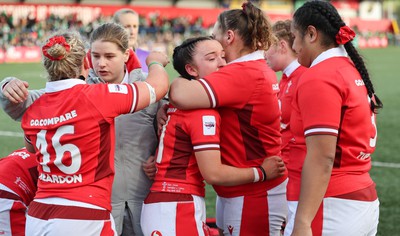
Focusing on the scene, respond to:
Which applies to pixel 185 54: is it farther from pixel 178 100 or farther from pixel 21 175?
pixel 21 175

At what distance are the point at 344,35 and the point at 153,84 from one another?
1.02m

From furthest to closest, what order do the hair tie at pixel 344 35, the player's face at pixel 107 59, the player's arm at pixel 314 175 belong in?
1. the player's face at pixel 107 59
2. the hair tie at pixel 344 35
3. the player's arm at pixel 314 175

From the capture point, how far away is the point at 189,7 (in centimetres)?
4825

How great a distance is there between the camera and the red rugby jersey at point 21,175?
3.80m

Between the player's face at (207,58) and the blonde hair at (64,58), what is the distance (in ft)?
1.98

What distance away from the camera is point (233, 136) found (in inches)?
134

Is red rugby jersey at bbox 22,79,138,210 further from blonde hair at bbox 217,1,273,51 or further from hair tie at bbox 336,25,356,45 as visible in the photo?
hair tie at bbox 336,25,356,45

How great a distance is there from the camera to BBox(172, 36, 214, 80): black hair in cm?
339

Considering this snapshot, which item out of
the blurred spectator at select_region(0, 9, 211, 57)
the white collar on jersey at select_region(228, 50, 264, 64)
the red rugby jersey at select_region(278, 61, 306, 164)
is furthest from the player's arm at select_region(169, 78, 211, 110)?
the blurred spectator at select_region(0, 9, 211, 57)

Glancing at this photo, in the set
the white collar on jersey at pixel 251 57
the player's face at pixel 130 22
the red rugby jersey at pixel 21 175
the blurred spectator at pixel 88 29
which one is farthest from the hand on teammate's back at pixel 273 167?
the blurred spectator at pixel 88 29

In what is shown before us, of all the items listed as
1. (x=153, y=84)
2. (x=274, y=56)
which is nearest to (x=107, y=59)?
(x=153, y=84)

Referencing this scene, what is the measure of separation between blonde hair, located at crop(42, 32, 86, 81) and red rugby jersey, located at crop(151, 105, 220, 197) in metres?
0.56

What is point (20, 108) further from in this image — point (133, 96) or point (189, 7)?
point (189, 7)

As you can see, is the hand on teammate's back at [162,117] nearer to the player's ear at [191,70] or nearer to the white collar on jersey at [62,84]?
the player's ear at [191,70]
